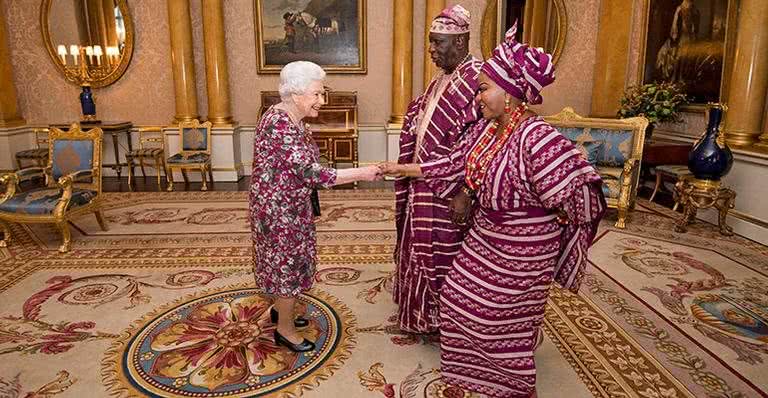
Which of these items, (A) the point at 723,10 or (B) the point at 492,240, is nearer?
(B) the point at 492,240

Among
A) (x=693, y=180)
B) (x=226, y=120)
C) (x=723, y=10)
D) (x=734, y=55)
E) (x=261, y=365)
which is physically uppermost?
(x=723, y=10)

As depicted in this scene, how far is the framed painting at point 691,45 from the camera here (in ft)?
19.4

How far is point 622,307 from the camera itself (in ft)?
11.1

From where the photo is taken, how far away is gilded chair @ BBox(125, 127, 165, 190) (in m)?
7.55

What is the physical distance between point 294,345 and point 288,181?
100 cm

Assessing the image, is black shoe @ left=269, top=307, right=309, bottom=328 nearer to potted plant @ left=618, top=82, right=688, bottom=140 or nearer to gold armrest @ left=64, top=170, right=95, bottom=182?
gold armrest @ left=64, top=170, right=95, bottom=182

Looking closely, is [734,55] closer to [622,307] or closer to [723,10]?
[723,10]

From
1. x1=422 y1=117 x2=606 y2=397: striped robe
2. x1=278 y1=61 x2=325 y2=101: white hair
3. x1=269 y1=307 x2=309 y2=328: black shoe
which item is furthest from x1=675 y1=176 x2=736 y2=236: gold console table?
x1=278 y1=61 x2=325 y2=101: white hair

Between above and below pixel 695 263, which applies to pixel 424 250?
above

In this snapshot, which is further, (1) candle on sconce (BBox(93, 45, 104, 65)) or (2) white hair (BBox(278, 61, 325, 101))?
(1) candle on sconce (BBox(93, 45, 104, 65))

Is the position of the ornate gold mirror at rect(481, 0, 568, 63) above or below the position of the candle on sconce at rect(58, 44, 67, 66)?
above

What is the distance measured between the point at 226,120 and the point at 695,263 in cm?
682

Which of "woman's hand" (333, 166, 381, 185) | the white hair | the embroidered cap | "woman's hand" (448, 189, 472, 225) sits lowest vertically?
"woman's hand" (448, 189, 472, 225)

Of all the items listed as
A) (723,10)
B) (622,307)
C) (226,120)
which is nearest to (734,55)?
(723,10)
